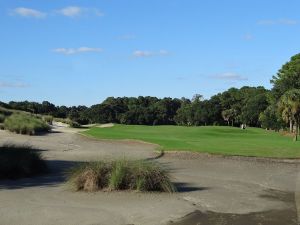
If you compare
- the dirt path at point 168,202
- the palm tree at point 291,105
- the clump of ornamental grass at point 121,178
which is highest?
the palm tree at point 291,105

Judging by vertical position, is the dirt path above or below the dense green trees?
below

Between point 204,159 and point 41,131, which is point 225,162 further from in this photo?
point 41,131

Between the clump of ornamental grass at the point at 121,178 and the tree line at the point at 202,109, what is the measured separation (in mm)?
71161

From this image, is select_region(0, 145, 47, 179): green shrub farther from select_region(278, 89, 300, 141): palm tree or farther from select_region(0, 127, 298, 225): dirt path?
select_region(278, 89, 300, 141): palm tree

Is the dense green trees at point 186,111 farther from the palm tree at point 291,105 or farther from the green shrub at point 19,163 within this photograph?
the green shrub at point 19,163

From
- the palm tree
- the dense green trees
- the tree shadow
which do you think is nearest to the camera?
the tree shadow

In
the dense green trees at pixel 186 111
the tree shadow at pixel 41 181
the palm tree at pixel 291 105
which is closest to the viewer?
the tree shadow at pixel 41 181

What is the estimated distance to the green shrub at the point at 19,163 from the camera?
57.2 ft

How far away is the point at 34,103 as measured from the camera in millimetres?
113875

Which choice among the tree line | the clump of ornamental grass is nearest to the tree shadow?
the clump of ornamental grass

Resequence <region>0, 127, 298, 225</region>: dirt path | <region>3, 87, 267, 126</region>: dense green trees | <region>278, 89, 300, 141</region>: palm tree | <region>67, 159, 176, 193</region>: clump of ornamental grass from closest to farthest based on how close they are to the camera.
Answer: <region>0, 127, 298, 225</region>: dirt path → <region>67, 159, 176, 193</region>: clump of ornamental grass → <region>278, 89, 300, 141</region>: palm tree → <region>3, 87, 267, 126</region>: dense green trees

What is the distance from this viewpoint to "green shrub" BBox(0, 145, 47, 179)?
1744cm

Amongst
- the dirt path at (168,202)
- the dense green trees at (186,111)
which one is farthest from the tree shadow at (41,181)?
the dense green trees at (186,111)

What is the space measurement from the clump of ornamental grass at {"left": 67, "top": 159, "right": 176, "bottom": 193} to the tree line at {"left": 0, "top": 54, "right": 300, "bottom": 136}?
7116 centimetres
